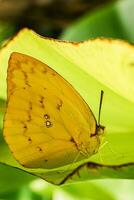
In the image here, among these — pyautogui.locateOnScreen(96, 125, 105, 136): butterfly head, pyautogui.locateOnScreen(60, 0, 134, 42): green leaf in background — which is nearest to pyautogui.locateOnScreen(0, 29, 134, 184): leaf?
pyautogui.locateOnScreen(96, 125, 105, 136): butterfly head

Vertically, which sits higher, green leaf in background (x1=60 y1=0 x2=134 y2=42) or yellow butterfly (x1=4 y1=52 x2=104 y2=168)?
green leaf in background (x1=60 y1=0 x2=134 y2=42)

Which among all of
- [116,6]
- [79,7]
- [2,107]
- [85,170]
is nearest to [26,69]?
[2,107]

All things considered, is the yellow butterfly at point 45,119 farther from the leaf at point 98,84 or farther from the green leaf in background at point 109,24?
the green leaf in background at point 109,24

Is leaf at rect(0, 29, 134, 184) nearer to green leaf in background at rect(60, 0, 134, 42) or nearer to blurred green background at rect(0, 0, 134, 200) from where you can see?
blurred green background at rect(0, 0, 134, 200)

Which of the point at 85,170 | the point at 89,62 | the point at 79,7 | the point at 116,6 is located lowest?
the point at 85,170

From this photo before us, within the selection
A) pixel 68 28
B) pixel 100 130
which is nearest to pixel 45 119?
pixel 100 130

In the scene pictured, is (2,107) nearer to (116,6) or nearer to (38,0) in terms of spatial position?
(116,6)

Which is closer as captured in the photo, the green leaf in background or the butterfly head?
the butterfly head

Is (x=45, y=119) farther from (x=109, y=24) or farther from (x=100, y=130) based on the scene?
(x=109, y=24)
